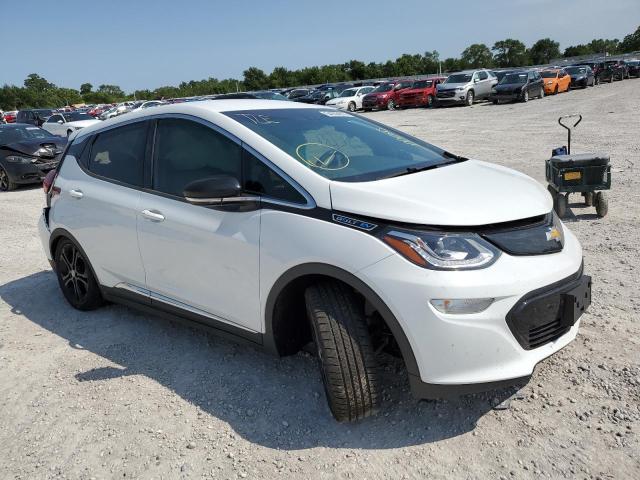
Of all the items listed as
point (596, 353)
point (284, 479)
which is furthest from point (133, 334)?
point (596, 353)

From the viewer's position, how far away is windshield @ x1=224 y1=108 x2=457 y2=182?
10.1 feet

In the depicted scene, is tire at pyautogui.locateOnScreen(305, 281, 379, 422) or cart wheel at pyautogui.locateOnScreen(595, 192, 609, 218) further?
cart wheel at pyautogui.locateOnScreen(595, 192, 609, 218)

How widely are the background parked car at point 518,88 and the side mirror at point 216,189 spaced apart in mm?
26554

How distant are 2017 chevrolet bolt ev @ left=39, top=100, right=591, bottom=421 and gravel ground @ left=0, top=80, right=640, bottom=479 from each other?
0.98 ft

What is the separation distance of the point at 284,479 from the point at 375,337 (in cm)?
86

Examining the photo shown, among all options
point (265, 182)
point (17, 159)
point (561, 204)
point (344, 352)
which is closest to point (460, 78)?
point (17, 159)

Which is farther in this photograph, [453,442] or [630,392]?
[630,392]

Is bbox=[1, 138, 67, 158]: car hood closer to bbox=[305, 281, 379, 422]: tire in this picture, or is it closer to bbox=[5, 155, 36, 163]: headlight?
bbox=[5, 155, 36, 163]: headlight

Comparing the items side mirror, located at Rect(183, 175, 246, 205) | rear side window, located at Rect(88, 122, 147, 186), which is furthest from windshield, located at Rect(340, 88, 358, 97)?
side mirror, located at Rect(183, 175, 246, 205)

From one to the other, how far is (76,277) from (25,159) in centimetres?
888

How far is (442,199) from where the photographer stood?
269 centimetres

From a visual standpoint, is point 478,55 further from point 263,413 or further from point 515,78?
point 263,413

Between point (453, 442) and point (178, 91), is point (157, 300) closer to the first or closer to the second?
point (453, 442)

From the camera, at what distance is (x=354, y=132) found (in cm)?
370
